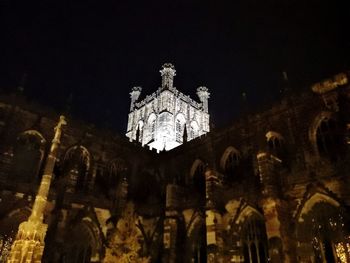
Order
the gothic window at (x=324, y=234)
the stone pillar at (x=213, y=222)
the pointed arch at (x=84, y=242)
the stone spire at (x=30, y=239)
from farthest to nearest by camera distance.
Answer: the pointed arch at (x=84, y=242)
the stone pillar at (x=213, y=222)
the gothic window at (x=324, y=234)
the stone spire at (x=30, y=239)

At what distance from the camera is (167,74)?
145ft

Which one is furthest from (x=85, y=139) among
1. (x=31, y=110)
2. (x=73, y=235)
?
(x=73, y=235)

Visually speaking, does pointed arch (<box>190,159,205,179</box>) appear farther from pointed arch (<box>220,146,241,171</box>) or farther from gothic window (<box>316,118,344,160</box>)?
gothic window (<box>316,118,344,160</box>)

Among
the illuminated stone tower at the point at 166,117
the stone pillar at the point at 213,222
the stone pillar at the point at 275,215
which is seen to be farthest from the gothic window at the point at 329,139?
the illuminated stone tower at the point at 166,117

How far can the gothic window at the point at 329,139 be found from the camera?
1772 centimetres

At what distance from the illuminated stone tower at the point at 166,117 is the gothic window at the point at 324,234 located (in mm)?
22394

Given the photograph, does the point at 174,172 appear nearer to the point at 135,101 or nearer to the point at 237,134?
the point at 237,134

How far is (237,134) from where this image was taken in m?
22.9

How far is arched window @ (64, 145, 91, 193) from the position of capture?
2200 cm

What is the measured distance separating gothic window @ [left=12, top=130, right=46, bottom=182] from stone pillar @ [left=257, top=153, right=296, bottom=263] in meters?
14.7

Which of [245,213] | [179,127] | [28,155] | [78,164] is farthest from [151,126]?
[245,213]

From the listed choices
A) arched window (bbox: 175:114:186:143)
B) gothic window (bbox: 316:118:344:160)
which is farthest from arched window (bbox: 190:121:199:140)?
gothic window (bbox: 316:118:344:160)

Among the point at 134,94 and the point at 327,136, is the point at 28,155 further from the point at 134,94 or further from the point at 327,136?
the point at 134,94

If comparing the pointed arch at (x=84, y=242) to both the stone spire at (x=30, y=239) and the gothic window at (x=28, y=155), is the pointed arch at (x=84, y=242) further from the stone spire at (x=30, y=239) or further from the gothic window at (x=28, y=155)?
the stone spire at (x=30, y=239)
